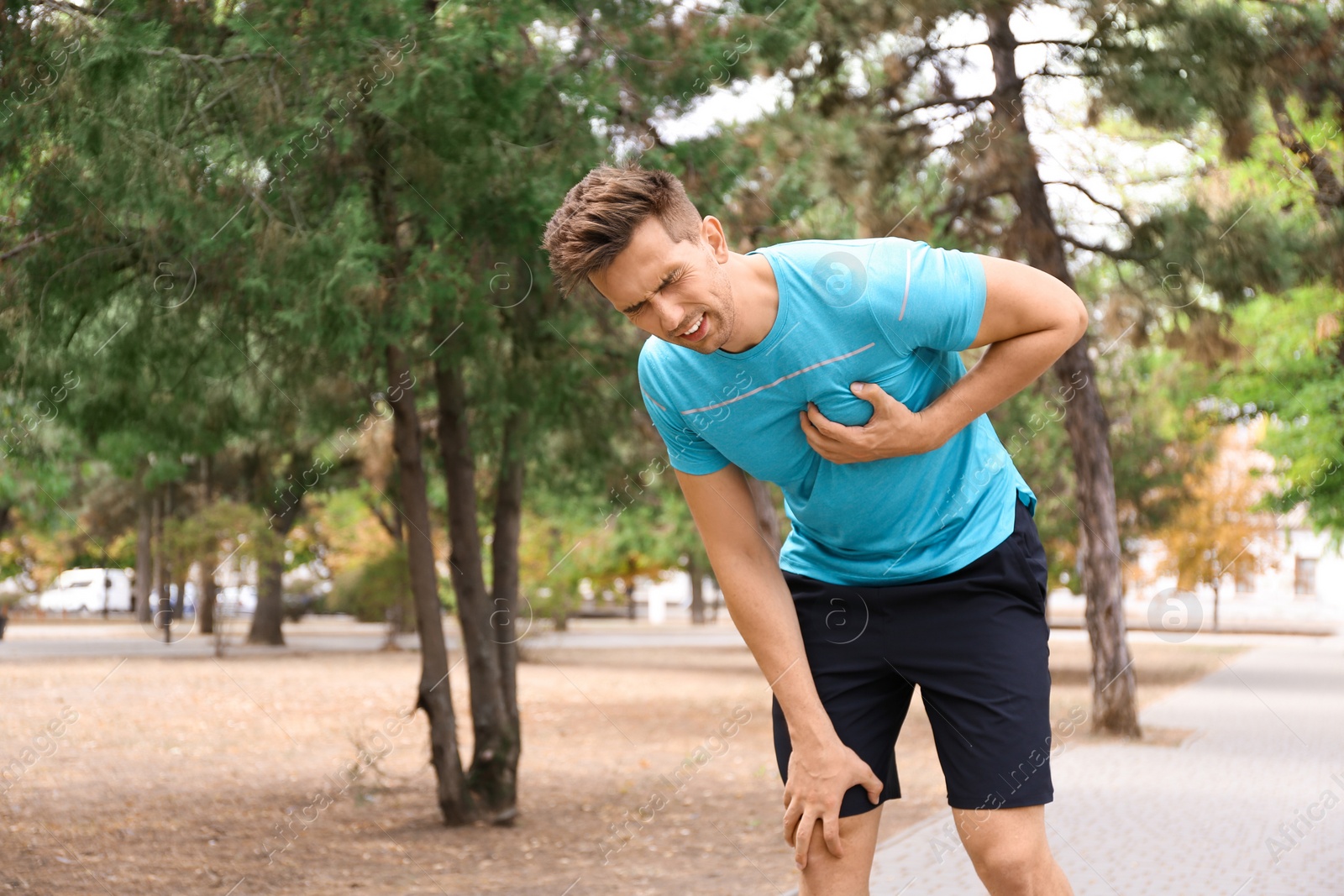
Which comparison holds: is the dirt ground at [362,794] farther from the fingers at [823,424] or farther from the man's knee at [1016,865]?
the fingers at [823,424]

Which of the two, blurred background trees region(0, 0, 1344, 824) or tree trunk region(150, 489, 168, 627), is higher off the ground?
blurred background trees region(0, 0, 1344, 824)

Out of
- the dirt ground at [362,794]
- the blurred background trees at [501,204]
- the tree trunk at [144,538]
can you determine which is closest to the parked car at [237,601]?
the tree trunk at [144,538]

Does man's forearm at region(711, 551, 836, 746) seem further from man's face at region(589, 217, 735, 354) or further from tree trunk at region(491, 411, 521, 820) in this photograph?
tree trunk at region(491, 411, 521, 820)

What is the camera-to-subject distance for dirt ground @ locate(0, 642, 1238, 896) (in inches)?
276

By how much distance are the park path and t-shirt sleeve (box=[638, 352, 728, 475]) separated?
4355 mm

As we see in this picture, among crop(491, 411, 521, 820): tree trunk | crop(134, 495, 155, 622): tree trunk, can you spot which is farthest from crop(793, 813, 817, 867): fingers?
crop(134, 495, 155, 622): tree trunk

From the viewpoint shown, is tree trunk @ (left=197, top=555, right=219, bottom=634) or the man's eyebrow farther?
tree trunk @ (left=197, top=555, right=219, bottom=634)

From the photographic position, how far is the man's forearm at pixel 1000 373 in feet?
7.53

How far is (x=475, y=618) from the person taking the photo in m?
8.14

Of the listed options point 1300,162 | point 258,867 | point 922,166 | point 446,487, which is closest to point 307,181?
point 446,487

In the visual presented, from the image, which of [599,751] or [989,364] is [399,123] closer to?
[989,364]

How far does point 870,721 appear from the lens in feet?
8.28

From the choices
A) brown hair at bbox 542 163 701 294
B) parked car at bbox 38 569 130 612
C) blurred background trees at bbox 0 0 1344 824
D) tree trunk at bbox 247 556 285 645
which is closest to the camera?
brown hair at bbox 542 163 701 294

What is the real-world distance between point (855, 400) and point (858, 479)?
17 cm
